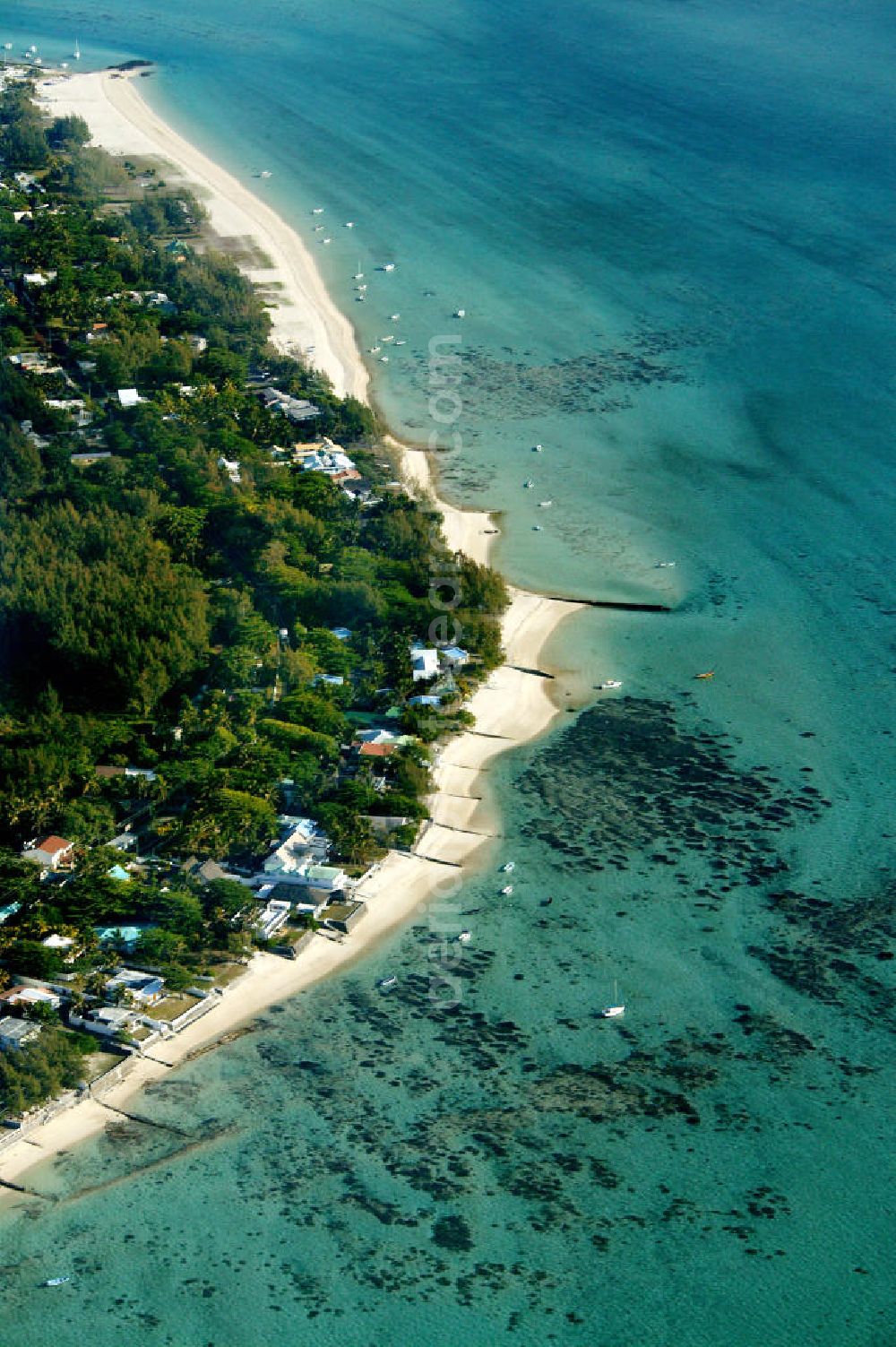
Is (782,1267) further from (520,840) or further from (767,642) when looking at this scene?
(767,642)

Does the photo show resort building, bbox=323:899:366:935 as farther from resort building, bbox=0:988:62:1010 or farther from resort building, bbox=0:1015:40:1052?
resort building, bbox=0:1015:40:1052

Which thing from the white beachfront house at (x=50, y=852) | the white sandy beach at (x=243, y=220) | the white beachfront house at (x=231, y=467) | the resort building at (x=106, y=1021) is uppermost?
the white sandy beach at (x=243, y=220)

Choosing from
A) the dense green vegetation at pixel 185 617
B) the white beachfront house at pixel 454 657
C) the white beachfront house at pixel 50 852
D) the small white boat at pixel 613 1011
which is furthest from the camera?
the white beachfront house at pixel 454 657

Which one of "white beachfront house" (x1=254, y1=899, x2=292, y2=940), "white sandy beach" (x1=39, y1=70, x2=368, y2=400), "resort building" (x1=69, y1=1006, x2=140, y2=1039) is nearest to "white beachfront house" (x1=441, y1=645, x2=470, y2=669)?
"white beachfront house" (x1=254, y1=899, x2=292, y2=940)

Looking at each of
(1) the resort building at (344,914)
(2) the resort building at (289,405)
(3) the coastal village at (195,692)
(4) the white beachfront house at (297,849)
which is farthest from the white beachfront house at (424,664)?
(2) the resort building at (289,405)

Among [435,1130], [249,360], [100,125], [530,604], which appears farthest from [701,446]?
[100,125]

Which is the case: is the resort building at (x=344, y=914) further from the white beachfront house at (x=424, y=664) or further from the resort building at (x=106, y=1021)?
the white beachfront house at (x=424, y=664)

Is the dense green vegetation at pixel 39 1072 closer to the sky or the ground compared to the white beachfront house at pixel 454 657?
closer to the ground
